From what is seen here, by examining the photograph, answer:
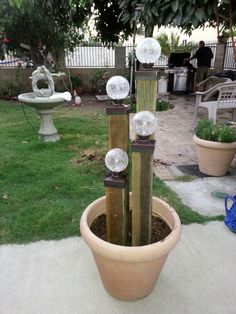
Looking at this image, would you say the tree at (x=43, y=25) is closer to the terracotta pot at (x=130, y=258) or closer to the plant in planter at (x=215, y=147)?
the plant in planter at (x=215, y=147)

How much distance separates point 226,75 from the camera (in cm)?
819

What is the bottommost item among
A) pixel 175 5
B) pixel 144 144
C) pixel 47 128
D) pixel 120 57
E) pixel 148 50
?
pixel 47 128

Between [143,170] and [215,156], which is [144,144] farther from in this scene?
[215,156]

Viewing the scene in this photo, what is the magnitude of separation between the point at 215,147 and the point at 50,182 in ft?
6.33

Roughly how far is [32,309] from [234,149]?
2622 millimetres

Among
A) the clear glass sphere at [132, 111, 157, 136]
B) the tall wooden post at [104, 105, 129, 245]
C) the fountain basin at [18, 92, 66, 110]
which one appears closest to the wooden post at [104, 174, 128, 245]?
the tall wooden post at [104, 105, 129, 245]

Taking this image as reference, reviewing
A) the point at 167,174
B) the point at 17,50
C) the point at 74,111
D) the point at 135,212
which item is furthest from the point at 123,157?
the point at 17,50

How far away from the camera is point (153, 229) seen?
1815 millimetres

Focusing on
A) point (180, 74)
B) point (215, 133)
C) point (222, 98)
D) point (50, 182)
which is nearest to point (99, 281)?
point (50, 182)

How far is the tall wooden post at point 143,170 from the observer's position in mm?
1461

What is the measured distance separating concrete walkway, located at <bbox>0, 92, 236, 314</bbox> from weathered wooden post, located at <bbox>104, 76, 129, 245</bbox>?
43cm

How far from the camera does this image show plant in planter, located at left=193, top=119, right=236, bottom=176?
129 inches

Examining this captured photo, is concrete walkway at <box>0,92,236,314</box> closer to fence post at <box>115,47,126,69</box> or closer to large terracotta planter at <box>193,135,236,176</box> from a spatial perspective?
large terracotta planter at <box>193,135,236,176</box>

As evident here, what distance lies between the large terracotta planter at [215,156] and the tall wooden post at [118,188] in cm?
196
